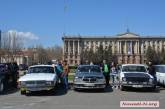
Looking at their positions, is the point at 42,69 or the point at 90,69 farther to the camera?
the point at 90,69

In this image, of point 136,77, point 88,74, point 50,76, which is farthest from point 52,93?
point 136,77

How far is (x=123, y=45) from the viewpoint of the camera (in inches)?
6398

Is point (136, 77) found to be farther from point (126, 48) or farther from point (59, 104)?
point (126, 48)

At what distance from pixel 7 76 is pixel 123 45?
459ft

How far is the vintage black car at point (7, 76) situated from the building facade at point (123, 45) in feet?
429

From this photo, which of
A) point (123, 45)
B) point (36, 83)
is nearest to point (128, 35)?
point (123, 45)

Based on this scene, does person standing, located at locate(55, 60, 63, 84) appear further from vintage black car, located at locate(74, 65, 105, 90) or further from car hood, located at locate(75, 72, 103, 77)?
vintage black car, located at locate(74, 65, 105, 90)

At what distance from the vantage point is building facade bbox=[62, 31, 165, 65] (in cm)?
15900

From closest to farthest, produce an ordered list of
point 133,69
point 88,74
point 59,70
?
point 88,74, point 59,70, point 133,69

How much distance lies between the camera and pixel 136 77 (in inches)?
861

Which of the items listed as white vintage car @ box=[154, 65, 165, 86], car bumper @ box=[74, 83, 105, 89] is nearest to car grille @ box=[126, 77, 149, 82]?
car bumper @ box=[74, 83, 105, 89]

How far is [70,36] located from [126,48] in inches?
900

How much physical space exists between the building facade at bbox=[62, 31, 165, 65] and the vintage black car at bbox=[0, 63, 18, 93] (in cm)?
13074

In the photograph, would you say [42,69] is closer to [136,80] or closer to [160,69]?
[136,80]
